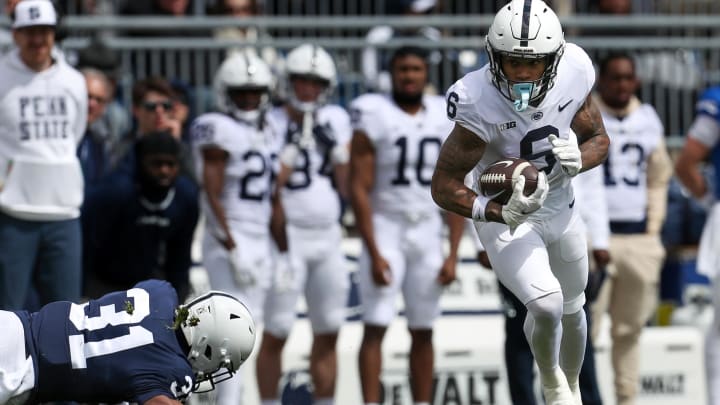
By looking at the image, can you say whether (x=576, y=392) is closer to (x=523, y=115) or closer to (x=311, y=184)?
(x=523, y=115)

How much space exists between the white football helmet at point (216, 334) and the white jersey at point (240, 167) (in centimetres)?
271

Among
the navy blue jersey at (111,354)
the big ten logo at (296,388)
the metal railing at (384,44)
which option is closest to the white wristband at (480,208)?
the navy blue jersey at (111,354)

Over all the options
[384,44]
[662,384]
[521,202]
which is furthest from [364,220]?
[521,202]

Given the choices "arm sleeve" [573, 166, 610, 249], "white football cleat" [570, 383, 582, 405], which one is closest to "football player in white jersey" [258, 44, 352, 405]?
"arm sleeve" [573, 166, 610, 249]

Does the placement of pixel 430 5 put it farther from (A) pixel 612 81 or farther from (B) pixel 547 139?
(B) pixel 547 139

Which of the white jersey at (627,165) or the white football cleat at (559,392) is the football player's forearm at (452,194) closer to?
the white football cleat at (559,392)

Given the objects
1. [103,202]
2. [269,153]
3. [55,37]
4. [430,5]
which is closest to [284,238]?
[269,153]

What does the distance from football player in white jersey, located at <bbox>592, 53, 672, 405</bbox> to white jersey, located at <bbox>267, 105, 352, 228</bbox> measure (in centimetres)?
164

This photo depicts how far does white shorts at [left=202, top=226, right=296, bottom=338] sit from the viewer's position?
30.1ft

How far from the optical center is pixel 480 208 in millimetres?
6723

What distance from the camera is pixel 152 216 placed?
902cm

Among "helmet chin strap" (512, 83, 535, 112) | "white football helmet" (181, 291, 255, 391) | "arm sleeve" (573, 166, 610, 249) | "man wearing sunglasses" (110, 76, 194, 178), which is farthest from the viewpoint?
"man wearing sunglasses" (110, 76, 194, 178)

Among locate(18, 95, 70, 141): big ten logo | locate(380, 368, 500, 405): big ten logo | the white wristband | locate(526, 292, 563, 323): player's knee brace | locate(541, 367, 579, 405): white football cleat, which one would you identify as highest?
locate(18, 95, 70, 141): big ten logo

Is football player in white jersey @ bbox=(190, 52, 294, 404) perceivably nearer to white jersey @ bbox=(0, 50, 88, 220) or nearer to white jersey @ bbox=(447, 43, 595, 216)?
white jersey @ bbox=(0, 50, 88, 220)
